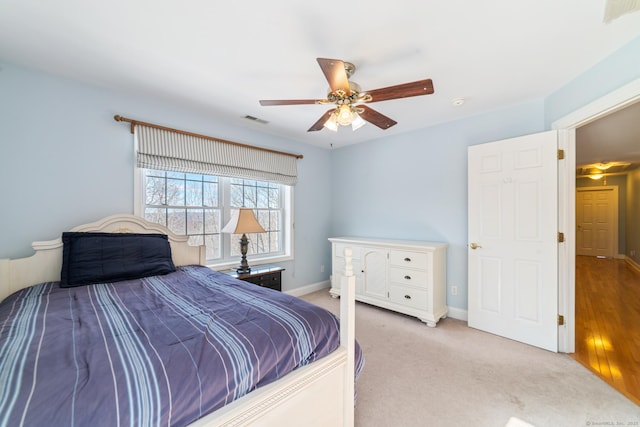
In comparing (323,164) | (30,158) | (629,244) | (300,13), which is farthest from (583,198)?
(30,158)

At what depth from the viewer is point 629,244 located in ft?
20.9

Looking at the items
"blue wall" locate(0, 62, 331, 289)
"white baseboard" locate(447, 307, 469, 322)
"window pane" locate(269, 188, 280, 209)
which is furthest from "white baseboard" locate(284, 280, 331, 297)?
"blue wall" locate(0, 62, 331, 289)

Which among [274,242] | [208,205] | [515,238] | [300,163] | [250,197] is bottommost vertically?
[274,242]

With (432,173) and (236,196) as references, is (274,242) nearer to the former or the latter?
(236,196)

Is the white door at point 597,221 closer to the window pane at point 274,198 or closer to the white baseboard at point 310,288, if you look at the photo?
the white baseboard at point 310,288

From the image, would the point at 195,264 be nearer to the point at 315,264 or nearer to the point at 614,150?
the point at 315,264

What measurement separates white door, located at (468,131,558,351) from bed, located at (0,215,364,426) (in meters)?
1.98

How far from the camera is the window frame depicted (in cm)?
258

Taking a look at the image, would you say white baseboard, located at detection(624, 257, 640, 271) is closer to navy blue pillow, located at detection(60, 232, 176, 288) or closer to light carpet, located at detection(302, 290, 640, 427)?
light carpet, located at detection(302, 290, 640, 427)

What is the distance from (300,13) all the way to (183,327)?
5.87 ft

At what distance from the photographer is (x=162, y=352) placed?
0.96 metres

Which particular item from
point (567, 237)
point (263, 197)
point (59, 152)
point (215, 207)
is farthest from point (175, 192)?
point (567, 237)

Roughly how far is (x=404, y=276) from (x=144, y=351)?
2754 mm

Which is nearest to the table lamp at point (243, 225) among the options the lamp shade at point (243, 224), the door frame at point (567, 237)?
the lamp shade at point (243, 224)
